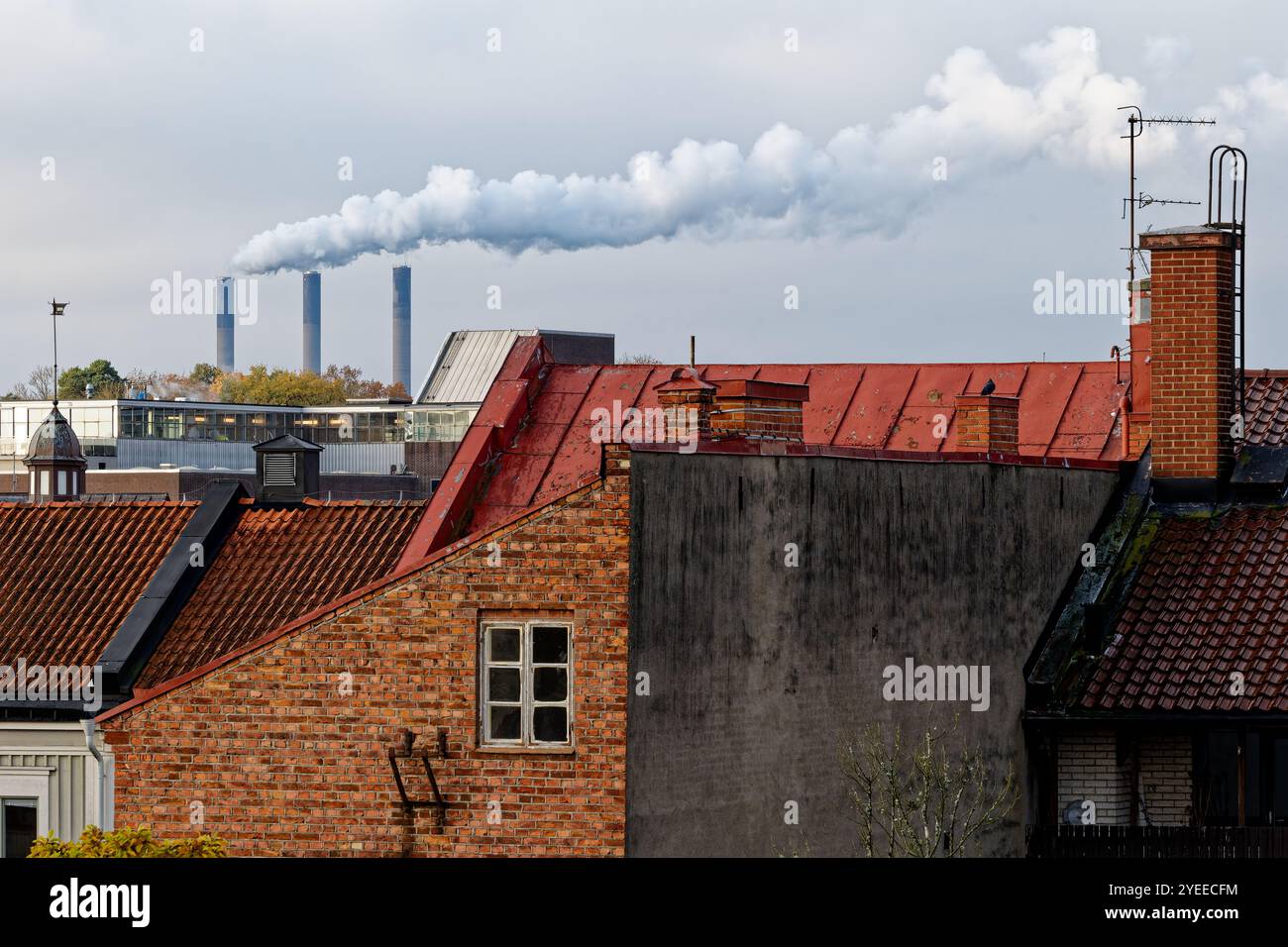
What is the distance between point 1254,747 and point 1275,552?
8.41 feet

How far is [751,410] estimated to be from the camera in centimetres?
1962

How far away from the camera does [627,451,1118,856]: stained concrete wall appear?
664 inches

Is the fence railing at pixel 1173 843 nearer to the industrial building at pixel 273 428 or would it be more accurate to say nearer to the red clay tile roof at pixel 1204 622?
the red clay tile roof at pixel 1204 622

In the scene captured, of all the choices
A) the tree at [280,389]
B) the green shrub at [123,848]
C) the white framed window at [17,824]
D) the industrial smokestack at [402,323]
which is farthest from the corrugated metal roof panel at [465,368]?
the green shrub at [123,848]

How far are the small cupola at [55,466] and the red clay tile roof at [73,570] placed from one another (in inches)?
572

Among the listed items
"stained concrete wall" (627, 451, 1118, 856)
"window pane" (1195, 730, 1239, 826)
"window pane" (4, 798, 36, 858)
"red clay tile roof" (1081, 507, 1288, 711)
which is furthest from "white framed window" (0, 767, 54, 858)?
"window pane" (1195, 730, 1239, 826)

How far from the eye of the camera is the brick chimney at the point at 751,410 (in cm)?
1956

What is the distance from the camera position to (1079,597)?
2153cm

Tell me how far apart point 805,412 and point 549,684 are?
42.0 feet

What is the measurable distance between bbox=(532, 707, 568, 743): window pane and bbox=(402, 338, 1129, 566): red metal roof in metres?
8.79

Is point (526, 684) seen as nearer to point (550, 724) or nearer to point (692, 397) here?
point (550, 724)

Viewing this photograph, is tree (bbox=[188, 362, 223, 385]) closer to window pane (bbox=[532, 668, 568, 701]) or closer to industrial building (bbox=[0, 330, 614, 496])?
industrial building (bbox=[0, 330, 614, 496])

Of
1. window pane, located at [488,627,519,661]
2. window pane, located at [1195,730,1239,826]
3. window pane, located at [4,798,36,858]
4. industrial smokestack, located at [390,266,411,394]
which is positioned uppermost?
industrial smokestack, located at [390,266,411,394]
